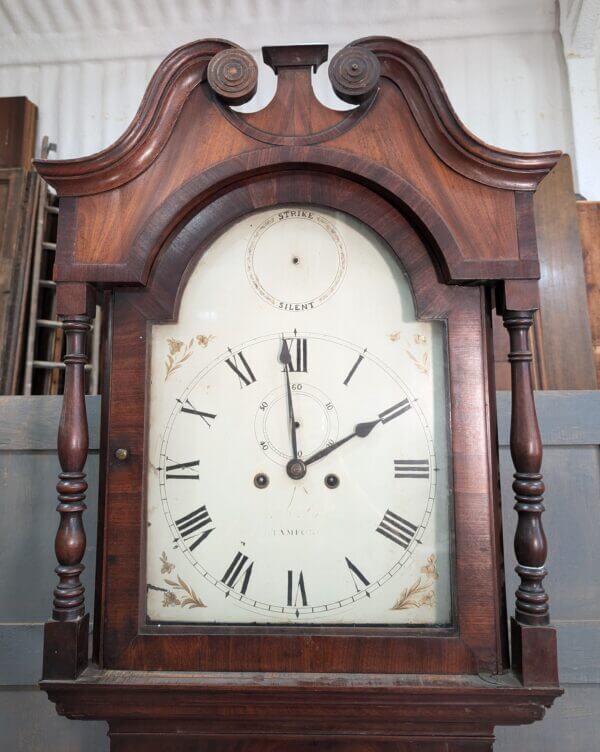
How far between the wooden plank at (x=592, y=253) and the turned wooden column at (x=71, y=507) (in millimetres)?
1412

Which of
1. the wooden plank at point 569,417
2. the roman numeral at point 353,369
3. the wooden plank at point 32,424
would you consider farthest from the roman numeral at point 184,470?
the wooden plank at point 569,417

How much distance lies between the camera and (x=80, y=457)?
32.4 inches

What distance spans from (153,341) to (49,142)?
1.41m

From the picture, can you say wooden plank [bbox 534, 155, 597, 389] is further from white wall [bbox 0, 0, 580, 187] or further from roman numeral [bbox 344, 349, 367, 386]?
roman numeral [bbox 344, 349, 367, 386]

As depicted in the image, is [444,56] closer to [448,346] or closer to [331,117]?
[331,117]

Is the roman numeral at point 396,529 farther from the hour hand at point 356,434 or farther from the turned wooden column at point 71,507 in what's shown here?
the turned wooden column at point 71,507

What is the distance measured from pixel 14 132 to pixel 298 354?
5.10ft

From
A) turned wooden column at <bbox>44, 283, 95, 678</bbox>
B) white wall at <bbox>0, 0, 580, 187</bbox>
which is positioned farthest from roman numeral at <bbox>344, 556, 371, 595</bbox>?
white wall at <bbox>0, 0, 580, 187</bbox>

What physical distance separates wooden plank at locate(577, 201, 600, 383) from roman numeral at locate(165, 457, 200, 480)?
1.29 m

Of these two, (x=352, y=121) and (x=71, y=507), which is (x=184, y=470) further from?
(x=352, y=121)

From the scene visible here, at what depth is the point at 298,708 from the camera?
2.52ft

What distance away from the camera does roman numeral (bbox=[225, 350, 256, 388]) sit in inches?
34.6

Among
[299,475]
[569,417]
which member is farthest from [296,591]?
[569,417]


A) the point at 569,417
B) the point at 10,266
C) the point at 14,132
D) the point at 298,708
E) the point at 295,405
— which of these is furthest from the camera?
the point at 14,132
